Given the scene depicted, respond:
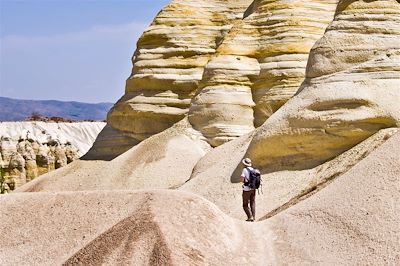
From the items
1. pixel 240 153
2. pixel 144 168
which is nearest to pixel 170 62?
pixel 144 168

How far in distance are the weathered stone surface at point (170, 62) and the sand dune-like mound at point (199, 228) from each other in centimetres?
1901

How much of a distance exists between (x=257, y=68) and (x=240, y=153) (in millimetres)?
7332

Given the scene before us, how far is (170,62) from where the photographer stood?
36.5m

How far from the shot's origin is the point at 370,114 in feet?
68.2

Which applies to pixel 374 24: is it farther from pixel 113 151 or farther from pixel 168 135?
pixel 113 151

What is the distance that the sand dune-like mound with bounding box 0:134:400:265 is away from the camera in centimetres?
1438

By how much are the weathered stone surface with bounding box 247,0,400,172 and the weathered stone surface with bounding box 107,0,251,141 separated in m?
12.6

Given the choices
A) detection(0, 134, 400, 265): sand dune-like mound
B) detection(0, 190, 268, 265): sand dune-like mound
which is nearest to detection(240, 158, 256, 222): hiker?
detection(0, 134, 400, 265): sand dune-like mound

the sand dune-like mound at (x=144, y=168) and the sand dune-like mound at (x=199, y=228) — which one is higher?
the sand dune-like mound at (x=199, y=228)

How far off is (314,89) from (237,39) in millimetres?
10887

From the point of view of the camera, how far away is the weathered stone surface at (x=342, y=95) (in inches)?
826

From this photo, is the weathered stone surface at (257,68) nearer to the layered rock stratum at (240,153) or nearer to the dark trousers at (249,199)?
the layered rock stratum at (240,153)

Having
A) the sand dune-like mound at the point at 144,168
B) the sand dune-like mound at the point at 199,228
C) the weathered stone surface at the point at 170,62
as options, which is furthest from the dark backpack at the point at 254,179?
the weathered stone surface at the point at 170,62

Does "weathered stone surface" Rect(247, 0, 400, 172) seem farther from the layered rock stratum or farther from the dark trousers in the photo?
the dark trousers
